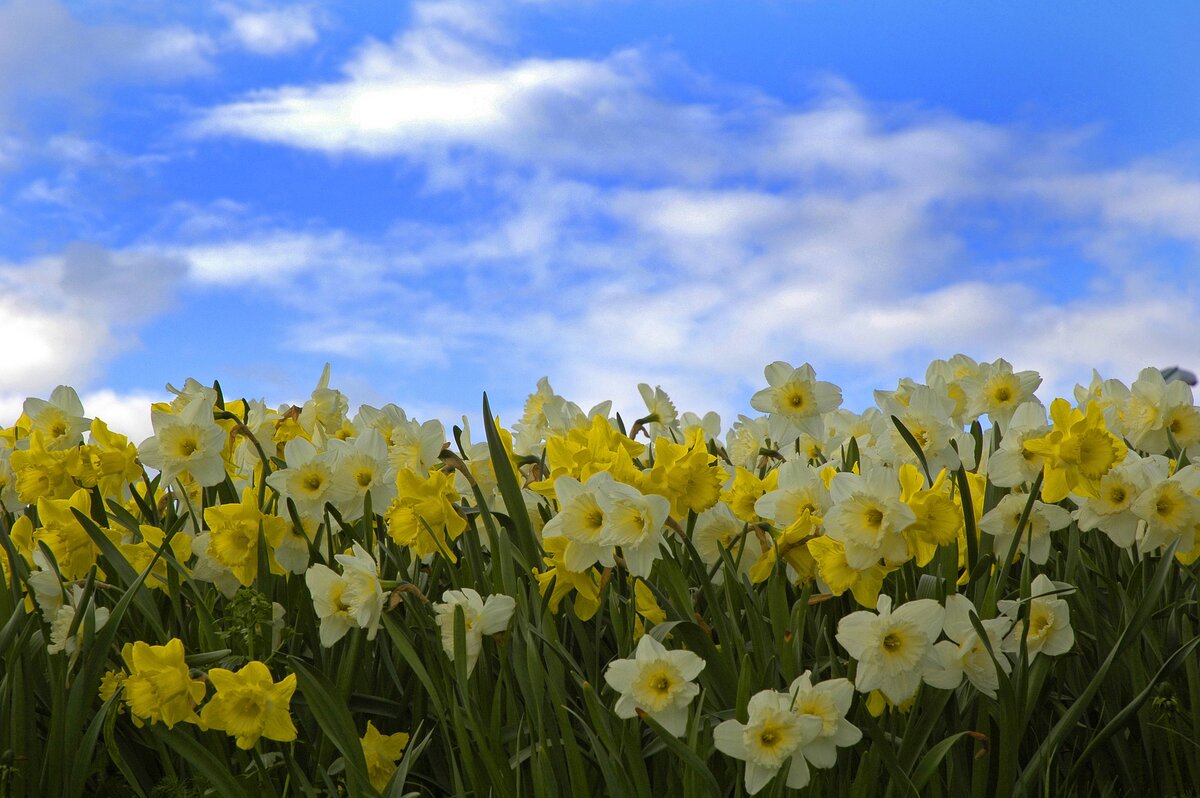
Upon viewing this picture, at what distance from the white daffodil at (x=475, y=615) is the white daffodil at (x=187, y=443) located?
2.79 feet

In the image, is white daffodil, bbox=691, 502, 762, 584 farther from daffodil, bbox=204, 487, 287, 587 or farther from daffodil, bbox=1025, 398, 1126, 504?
daffodil, bbox=204, 487, 287, 587

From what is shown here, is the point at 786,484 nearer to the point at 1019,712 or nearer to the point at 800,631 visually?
the point at 800,631

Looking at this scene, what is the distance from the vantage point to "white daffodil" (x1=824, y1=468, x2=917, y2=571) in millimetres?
1883

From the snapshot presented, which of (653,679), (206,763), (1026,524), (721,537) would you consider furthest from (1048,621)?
(206,763)

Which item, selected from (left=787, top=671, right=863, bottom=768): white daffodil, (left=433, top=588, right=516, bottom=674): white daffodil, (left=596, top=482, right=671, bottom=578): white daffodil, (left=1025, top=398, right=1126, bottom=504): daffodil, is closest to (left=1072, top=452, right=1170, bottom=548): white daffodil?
(left=1025, top=398, right=1126, bottom=504): daffodil

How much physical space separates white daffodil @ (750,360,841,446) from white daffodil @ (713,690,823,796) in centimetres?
115

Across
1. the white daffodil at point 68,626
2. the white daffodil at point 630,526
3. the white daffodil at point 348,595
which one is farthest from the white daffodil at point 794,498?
the white daffodil at point 68,626

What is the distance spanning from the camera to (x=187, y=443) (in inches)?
98.2

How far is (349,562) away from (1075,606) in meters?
1.72

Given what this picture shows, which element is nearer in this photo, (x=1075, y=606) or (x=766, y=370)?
(x=1075, y=606)

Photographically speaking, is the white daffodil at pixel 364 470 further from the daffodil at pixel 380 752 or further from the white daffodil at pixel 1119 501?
the white daffodil at pixel 1119 501

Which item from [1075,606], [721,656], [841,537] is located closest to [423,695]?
[721,656]

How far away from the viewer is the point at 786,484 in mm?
2158

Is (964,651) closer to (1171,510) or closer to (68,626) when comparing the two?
(1171,510)
